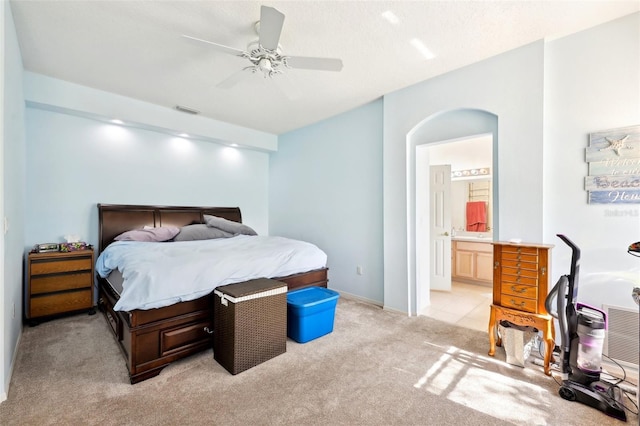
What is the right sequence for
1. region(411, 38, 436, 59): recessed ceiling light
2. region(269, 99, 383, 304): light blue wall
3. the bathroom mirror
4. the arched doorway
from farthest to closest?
the bathroom mirror
region(269, 99, 383, 304): light blue wall
the arched doorway
region(411, 38, 436, 59): recessed ceiling light

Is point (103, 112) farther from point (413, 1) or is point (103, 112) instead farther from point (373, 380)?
point (373, 380)

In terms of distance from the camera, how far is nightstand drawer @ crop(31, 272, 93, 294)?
3094 mm

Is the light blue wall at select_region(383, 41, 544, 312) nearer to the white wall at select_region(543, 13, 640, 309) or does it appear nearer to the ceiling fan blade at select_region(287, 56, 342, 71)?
the white wall at select_region(543, 13, 640, 309)

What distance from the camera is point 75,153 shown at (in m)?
3.71

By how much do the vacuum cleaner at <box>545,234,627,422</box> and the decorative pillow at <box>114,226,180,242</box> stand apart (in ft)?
14.1

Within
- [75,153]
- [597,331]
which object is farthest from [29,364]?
[597,331]

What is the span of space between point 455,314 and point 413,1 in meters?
3.31

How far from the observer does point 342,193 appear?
4363mm

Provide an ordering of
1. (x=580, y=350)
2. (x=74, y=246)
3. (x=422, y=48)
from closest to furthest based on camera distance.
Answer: (x=580, y=350) → (x=422, y=48) → (x=74, y=246)

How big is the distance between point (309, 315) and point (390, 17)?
2.65m

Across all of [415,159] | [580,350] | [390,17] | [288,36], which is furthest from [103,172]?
[580,350]

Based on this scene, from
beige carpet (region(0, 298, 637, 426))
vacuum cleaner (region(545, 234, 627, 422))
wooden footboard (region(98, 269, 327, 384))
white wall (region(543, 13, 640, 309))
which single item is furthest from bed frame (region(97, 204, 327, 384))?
white wall (region(543, 13, 640, 309))

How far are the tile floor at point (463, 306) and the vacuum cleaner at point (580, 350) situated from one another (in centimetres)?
105

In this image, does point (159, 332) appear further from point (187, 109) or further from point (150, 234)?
point (187, 109)
